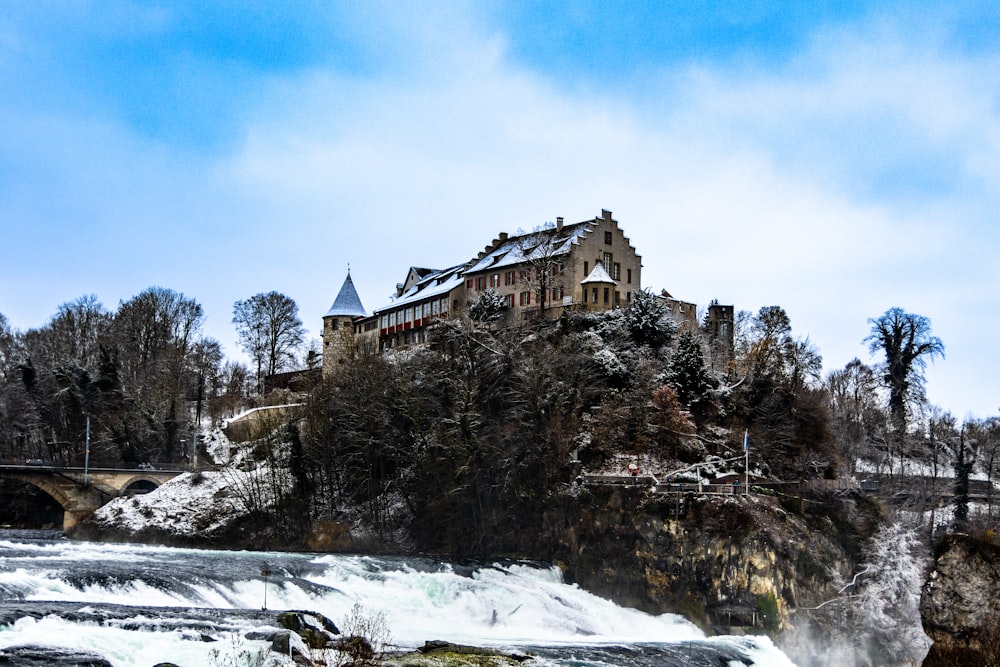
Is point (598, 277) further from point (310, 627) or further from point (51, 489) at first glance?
point (310, 627)

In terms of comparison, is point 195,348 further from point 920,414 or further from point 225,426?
point 920,414

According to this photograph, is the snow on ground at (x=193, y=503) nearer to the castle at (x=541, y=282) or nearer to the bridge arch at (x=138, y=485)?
the bridge arch at (x=138, y=485)

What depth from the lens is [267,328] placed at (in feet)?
355

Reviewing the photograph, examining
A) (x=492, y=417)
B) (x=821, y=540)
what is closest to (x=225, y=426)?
(x=492, y=417)

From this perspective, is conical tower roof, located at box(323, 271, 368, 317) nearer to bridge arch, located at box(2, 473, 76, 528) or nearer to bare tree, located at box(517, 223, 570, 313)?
bare tree, located at box(517, 223, 570, 313)

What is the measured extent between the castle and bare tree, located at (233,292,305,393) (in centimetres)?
1704

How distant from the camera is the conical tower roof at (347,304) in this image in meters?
100

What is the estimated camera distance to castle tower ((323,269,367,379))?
9862cm

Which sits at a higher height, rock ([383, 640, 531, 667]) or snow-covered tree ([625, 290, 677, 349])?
snow-covered tree ([625, 290, 677, 349])

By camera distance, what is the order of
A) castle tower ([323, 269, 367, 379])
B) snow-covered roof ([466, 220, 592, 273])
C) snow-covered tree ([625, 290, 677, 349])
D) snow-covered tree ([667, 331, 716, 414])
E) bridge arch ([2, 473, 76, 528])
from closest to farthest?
snow-covered tree ([667, 331, 716, 414]) → snow-covered tree ([625, 290, 677, 349]) → bridge arch ([2, 473, 76, 528]) → snow-covered roof ([466, 220, 592, 273]) → castle tower ([323, 269, 367, 379])

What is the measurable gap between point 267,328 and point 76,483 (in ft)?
129

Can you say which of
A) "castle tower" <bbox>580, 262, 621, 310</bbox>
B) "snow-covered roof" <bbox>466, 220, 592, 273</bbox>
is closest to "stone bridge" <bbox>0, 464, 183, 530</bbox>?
"snow-covered roof" <bbox>466, 220, 592, 273</bbox>

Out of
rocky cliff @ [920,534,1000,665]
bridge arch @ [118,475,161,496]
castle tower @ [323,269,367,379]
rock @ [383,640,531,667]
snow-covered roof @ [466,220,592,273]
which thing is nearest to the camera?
rock @ [383,640,531,667]

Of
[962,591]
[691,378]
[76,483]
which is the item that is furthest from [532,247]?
[962,591]
